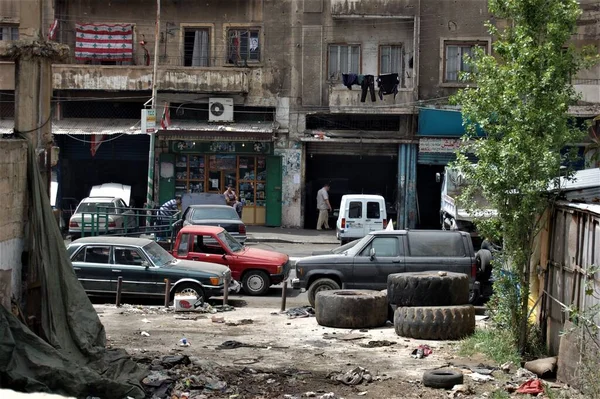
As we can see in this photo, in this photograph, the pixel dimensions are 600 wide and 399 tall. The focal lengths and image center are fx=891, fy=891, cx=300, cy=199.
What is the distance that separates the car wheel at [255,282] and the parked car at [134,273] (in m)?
1.83

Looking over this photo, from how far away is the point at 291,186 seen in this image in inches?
1362

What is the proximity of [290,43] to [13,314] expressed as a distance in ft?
81.7

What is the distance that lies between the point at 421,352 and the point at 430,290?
2.16 metres

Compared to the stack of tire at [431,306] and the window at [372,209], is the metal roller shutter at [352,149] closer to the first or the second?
the window at [372,209]

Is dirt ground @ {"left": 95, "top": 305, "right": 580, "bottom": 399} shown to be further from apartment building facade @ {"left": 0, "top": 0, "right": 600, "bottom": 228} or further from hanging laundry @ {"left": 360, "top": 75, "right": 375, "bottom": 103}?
apartment building facade @ {"left": 0, "top": 0, "right": 600, "bottom": 228}

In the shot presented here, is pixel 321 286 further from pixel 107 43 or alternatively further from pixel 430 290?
pixel 107 43

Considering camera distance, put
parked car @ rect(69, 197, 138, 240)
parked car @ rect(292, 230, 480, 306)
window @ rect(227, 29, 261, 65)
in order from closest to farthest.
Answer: parked car @ rect(292, 230, 480, 306) < parked car @ rect(69, 197, 138, 240) < window @ rect(227, 29, 261, 65)

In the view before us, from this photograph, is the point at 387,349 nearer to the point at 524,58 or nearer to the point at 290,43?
the point at 524,58

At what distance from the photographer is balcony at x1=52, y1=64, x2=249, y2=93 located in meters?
33.9

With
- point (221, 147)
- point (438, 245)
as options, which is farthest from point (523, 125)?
point (221, 147)

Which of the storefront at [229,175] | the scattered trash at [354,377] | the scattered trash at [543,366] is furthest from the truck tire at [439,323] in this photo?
the storefront at [229,175]

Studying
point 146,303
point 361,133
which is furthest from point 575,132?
point 361,133

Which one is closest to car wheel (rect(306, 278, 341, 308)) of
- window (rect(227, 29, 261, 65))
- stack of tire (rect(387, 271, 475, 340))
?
stack of tire (rect(387, 271, 475, 340))

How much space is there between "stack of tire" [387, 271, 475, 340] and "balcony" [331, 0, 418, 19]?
1939 centimetres
